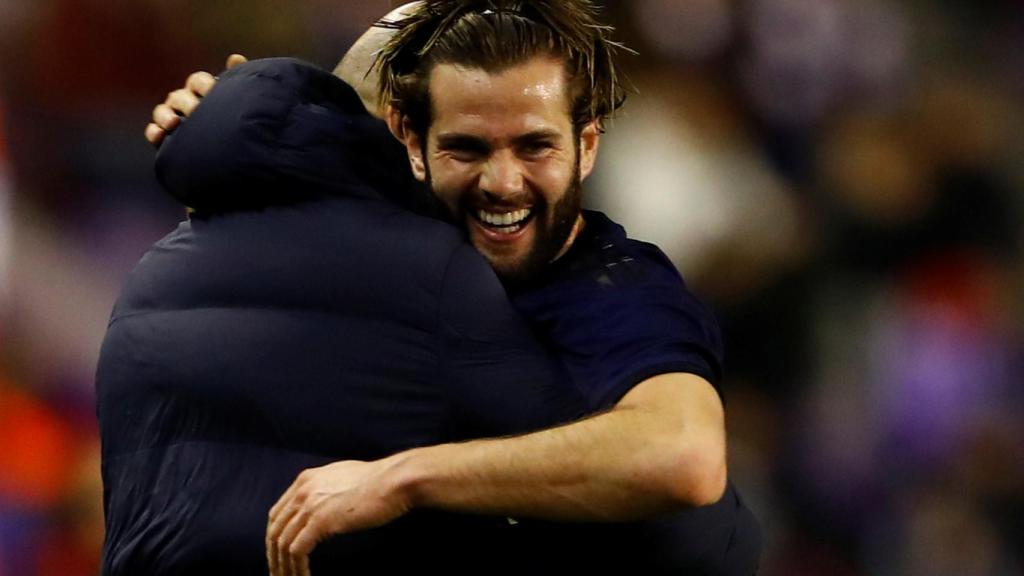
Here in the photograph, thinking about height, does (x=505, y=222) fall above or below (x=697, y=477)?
above

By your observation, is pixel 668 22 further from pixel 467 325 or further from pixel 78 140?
pixel 467 325

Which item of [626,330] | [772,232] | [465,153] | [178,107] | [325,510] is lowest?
[772,232]

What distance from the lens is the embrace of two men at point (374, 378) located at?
1.73 m

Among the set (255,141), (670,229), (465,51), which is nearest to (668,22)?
(670,229)

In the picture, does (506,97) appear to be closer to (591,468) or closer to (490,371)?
(490,371)

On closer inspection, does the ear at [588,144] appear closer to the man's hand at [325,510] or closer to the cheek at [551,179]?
the cheek at [551,179]

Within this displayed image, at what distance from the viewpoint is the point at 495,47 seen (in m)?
2.05

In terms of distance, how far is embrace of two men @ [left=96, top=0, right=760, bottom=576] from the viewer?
1730 millimetres

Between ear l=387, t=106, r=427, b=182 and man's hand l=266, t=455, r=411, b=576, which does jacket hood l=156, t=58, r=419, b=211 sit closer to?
ear l=387, t=106, r=427, b=182

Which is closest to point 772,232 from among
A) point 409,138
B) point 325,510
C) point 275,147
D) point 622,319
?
point 409,138

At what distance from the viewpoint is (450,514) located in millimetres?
1854

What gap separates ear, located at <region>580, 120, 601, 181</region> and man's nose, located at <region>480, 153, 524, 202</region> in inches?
4.7

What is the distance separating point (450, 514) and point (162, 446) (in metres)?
0.37

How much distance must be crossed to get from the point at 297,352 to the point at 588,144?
584mm
